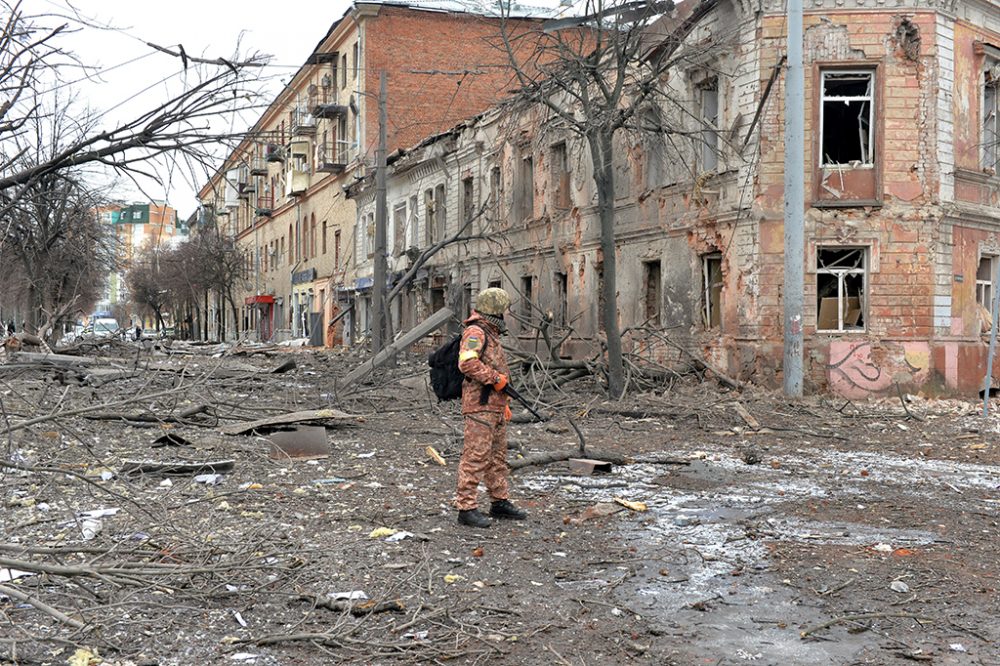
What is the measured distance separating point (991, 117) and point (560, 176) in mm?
9357

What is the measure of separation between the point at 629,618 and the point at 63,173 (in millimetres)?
4526

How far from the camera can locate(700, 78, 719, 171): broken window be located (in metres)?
17.8

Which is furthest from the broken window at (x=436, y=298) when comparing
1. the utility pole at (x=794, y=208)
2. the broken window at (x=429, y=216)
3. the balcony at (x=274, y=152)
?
the balcony at (x=274, y=152)

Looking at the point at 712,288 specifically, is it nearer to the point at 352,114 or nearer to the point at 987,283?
the point at 987,283

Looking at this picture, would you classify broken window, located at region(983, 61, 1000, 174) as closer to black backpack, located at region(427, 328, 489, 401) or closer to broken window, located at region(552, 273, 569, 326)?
broken window, located at region(552, 273, 569, 326)

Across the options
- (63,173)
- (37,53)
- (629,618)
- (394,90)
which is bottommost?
(629,618)

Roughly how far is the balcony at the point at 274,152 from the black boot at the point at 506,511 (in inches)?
111

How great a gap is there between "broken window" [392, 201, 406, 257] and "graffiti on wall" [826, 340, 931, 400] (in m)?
20.2

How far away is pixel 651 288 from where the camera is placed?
65.9ft

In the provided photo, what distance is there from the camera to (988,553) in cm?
596

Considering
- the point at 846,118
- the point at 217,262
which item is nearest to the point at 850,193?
the point at 846,118

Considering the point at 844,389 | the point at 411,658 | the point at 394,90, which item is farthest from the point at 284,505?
the point at 394,90

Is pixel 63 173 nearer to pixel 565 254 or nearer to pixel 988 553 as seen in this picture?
pixel 988 553

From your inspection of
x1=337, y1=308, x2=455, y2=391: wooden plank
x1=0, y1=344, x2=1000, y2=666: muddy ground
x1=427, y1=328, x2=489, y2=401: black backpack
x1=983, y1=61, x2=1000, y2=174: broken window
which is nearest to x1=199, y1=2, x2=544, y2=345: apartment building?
x1=337, y1=308, x2=455, y2=391: wooden plank
